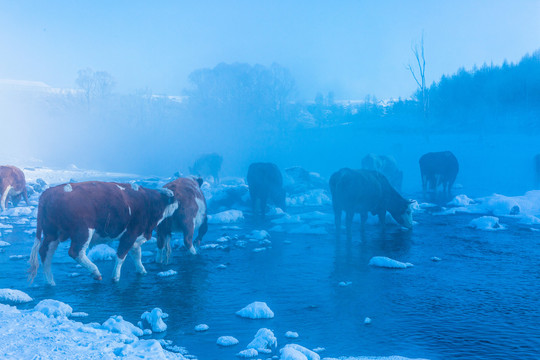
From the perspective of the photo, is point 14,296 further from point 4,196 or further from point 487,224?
point 4,196

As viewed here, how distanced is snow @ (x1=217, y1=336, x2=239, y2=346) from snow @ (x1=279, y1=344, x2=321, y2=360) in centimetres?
66

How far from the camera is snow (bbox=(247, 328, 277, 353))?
5.33m

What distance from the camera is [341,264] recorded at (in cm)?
984

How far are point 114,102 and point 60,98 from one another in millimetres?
20493

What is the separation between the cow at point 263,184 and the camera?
59.9 ft

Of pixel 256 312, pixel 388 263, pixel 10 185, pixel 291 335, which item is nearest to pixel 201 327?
pixel 256 312

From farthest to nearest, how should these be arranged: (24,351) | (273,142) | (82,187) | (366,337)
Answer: (273,142) → (82,187) → (366,337) → (24,351)

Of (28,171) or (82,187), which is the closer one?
(82,187)

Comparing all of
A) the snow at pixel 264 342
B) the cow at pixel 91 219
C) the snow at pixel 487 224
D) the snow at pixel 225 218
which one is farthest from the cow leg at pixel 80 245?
the snow at pixel 487 224

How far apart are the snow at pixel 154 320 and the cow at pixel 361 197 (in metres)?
7.06

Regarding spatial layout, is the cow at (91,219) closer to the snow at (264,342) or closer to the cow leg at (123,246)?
the cow leg at (123,246)

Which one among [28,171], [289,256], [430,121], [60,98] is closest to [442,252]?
[289,256]

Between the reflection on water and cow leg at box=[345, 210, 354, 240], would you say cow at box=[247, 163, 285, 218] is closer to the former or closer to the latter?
cow leg at box=[345, 210, 354, 240]

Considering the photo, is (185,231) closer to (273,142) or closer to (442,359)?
(442,359)
